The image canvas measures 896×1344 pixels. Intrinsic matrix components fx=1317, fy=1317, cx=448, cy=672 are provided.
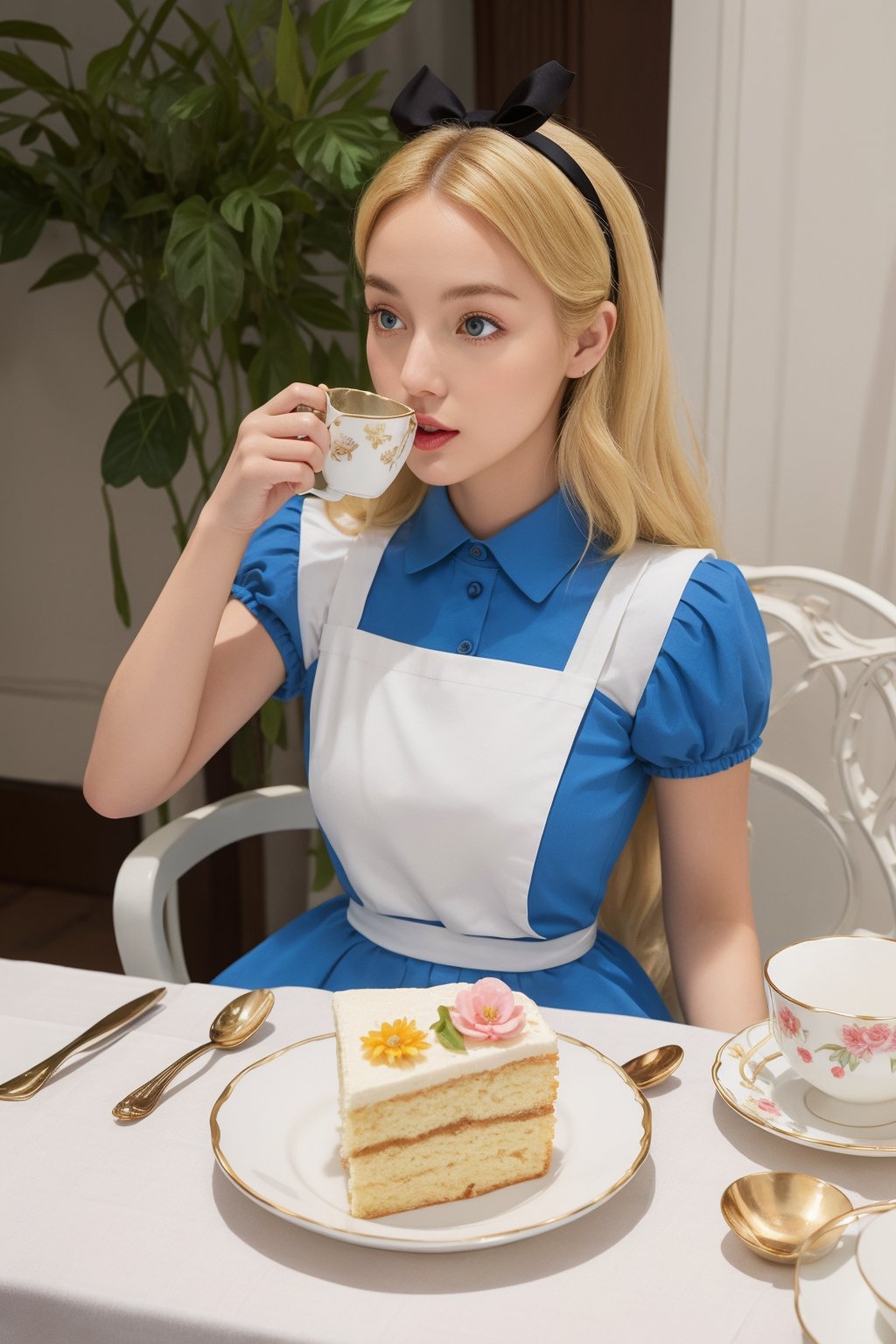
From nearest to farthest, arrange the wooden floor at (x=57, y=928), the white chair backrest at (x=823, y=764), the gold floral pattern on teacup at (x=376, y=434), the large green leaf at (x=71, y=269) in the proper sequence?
the gold floral pattern on teacup at (x=376, y=434), the white chair backrest at (x=823, y=764), the large green leaf at (x=71, y=269), the wooden floor at (x=57, y=928)

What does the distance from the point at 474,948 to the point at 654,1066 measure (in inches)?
14.8

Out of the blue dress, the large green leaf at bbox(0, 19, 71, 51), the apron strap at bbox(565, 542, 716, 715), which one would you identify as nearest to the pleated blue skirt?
the blue dress

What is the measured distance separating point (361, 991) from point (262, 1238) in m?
0.16

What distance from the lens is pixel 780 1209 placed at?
2.51ft

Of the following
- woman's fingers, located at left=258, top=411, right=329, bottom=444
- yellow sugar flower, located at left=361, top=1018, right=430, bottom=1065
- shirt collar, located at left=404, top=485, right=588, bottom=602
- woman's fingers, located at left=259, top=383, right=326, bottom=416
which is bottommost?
yellow sugar flower, located at left=361, top=1018, right=430, bottom=1065

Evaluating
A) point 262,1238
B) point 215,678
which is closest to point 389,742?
point 215,678

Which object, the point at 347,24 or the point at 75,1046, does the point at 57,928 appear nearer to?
the point at 347,24

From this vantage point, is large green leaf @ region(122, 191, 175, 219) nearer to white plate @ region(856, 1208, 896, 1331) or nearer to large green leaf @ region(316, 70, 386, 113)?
large green leaf @ region(316, 70, 386, 113)

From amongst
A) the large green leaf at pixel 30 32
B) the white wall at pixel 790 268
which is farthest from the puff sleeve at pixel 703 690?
the large green leaf at pixel 30 32

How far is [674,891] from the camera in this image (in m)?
1.31

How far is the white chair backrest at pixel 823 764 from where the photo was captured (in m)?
1.53

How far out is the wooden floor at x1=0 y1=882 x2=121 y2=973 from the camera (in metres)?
A: 2.94

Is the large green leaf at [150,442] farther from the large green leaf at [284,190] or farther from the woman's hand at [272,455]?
the woman's hand at [272,455]

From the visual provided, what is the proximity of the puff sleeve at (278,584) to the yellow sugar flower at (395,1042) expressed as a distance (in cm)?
68
